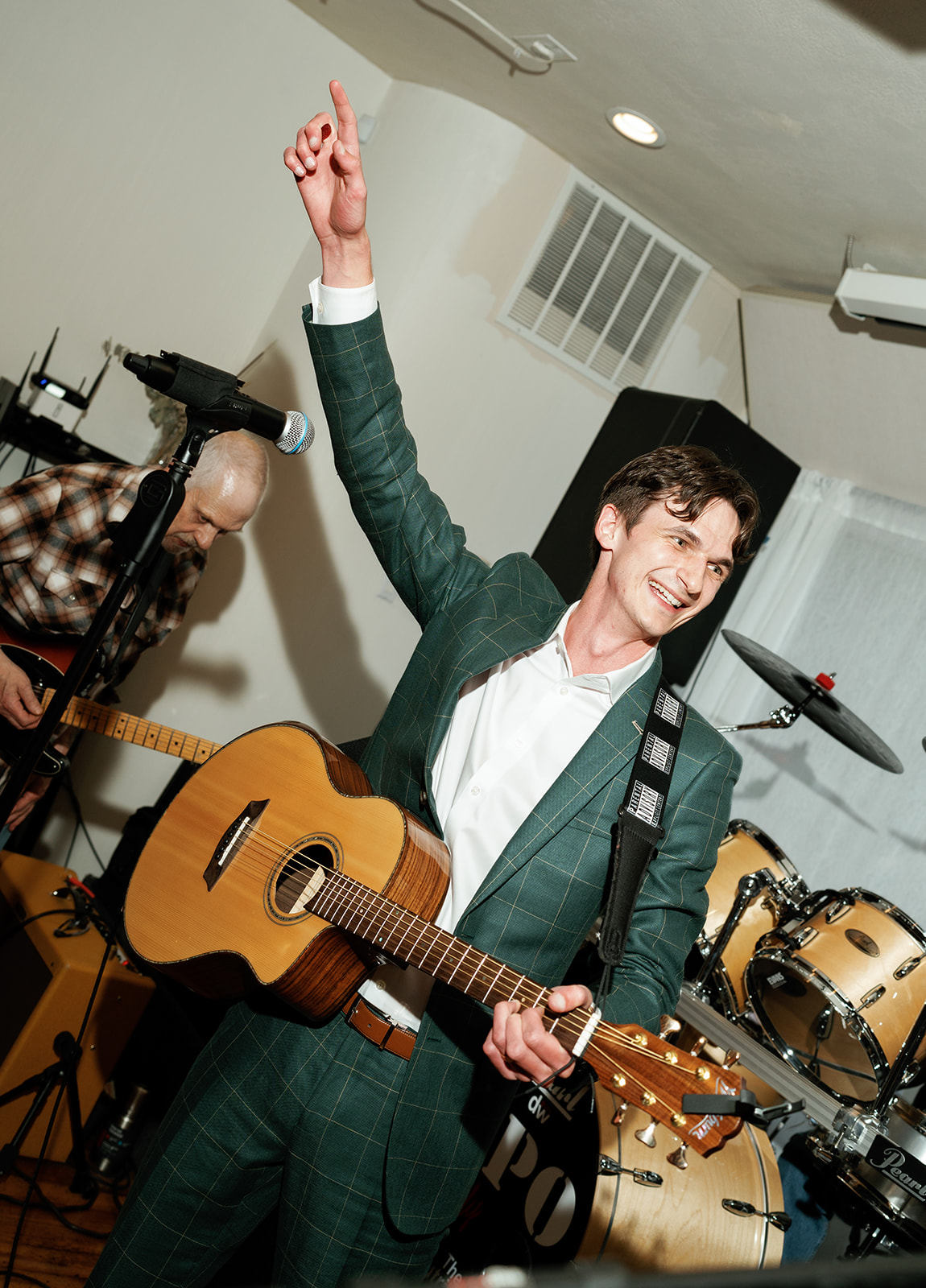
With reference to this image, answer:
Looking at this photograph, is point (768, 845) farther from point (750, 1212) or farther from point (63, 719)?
point (63, 719)

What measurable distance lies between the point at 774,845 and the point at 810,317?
2.24m

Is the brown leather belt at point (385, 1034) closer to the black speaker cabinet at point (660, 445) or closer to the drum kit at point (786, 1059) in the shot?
the drum kit at point (786, 1059)

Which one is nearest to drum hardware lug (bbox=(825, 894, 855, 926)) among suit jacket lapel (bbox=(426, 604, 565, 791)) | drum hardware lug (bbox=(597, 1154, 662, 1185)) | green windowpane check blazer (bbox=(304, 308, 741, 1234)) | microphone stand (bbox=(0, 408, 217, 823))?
drum hardware lug (bbox=(597, 1154, 662, 1185))

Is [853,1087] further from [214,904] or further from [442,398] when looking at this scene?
[442,398]

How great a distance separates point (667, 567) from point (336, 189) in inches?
33.7

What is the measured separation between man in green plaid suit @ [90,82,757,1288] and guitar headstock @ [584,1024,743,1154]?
0.53ft

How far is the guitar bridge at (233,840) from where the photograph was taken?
178 centimetres

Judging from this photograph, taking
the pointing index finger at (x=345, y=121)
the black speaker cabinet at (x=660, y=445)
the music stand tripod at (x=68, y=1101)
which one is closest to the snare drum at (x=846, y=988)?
the black speaker cabinet at (x=660, y=445)

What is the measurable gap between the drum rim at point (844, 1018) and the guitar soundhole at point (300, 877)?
1780 millimetres

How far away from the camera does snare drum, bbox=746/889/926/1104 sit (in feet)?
9.13

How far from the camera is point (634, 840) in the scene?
1.56m

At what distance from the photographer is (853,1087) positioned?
9.36 ft

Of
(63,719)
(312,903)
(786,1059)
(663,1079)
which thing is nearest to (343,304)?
(312,903)

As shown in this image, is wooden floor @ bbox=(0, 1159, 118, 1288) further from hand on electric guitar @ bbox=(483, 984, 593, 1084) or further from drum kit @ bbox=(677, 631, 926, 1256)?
hand on electric guitar @ bbox=(483, 984, 593, 1084)
